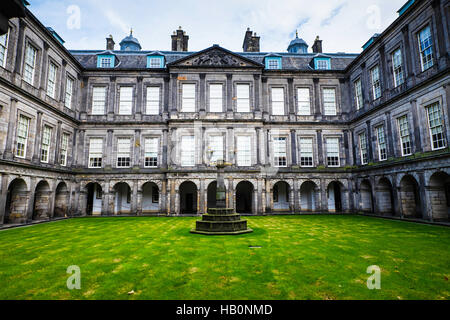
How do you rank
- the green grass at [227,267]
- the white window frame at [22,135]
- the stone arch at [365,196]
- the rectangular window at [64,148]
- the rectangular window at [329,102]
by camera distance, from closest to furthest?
the green grass at [227,267] → the white window frame at [22,135] → the rectangular window at [64,148] → the stone arch at [365,196] → the rectangular window at [329,102]

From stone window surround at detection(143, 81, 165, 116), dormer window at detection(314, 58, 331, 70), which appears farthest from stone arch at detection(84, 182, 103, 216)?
dormer window at detection(314, 58, 331, 70)

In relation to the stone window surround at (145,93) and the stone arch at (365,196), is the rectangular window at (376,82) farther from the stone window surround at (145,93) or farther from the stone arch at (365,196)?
the stone window surround at (145,93)

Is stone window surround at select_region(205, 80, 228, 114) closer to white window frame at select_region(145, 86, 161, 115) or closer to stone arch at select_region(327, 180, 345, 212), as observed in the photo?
white window frame at select_region(145, 86, 161, 115)

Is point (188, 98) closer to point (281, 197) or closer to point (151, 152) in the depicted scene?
point (151, 152)

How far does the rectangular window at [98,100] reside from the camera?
2272 centimetres

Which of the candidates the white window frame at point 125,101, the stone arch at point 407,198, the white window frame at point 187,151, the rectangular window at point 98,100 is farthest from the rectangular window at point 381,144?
the rectangular window at point 98,100

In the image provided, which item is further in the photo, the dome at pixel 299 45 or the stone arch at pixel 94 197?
the dome at pixel 299 45

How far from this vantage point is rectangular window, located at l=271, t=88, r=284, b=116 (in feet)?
76.0

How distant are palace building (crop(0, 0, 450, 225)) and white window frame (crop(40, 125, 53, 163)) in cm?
9

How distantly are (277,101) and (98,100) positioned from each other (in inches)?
668

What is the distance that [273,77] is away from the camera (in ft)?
76.2

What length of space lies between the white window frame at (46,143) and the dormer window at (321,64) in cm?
2428
